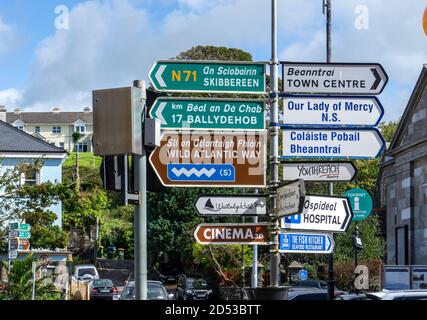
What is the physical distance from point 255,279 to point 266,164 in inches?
980

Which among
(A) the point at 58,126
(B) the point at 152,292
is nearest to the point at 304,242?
(B) the point at 152,292

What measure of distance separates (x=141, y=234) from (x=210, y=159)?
8.23 ft

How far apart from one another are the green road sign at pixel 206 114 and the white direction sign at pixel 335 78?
25.9 inches

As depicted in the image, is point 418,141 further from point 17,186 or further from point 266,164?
point 266,164

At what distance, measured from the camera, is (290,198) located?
974cm

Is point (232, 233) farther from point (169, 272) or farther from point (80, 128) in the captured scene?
point (80, 128)

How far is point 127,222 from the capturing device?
7506cm

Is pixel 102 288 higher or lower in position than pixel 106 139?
lower

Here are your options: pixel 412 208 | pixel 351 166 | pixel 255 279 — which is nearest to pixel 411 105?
pixel 412 208

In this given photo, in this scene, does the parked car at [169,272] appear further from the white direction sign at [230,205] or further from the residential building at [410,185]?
the white direction sign at [230,205]

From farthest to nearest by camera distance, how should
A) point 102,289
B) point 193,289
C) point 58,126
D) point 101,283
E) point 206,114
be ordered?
point 58,126
point 193,289
point 101,283
point 102,289
point 206,114

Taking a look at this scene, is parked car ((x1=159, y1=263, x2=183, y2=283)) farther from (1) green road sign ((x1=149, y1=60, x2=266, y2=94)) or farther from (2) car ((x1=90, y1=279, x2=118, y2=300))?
(1) green road sign ((x1=149, y1=60, x2=266, y2=94))

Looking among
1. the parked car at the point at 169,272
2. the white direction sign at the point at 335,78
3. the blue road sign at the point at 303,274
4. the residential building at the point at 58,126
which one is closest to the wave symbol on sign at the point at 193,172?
the white direction sign at the point at 335,78
